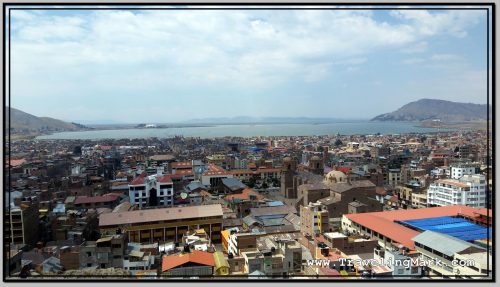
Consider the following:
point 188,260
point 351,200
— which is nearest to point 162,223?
point 188,260

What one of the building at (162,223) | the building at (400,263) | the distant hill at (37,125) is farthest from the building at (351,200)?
the distant hill at (37,125)

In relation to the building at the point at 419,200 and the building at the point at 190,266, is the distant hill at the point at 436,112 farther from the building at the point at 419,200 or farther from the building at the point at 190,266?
the building at the point at 190,266

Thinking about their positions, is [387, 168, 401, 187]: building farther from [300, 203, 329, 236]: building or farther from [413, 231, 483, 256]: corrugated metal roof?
[413, 231, 483, 256]: corrugated metal roof

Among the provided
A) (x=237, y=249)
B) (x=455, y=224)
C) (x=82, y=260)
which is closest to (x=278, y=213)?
(x=237, y=249)

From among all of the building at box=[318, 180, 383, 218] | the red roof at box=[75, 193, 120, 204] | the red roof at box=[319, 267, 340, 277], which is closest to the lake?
the red roof at box=[75, 193, 120, 204]

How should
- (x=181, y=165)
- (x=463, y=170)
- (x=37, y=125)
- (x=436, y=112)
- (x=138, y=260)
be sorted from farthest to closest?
(x=436, y=112)
(x=37, y=125)
(x=181, y=165)
(x=463, y=170)
(x=138, y=260)

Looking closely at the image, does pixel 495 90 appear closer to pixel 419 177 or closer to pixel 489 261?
pixel 489 261

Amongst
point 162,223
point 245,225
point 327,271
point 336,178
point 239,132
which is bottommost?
point 245,225

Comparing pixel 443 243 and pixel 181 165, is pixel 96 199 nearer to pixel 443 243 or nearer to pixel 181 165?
pixel 181 165
